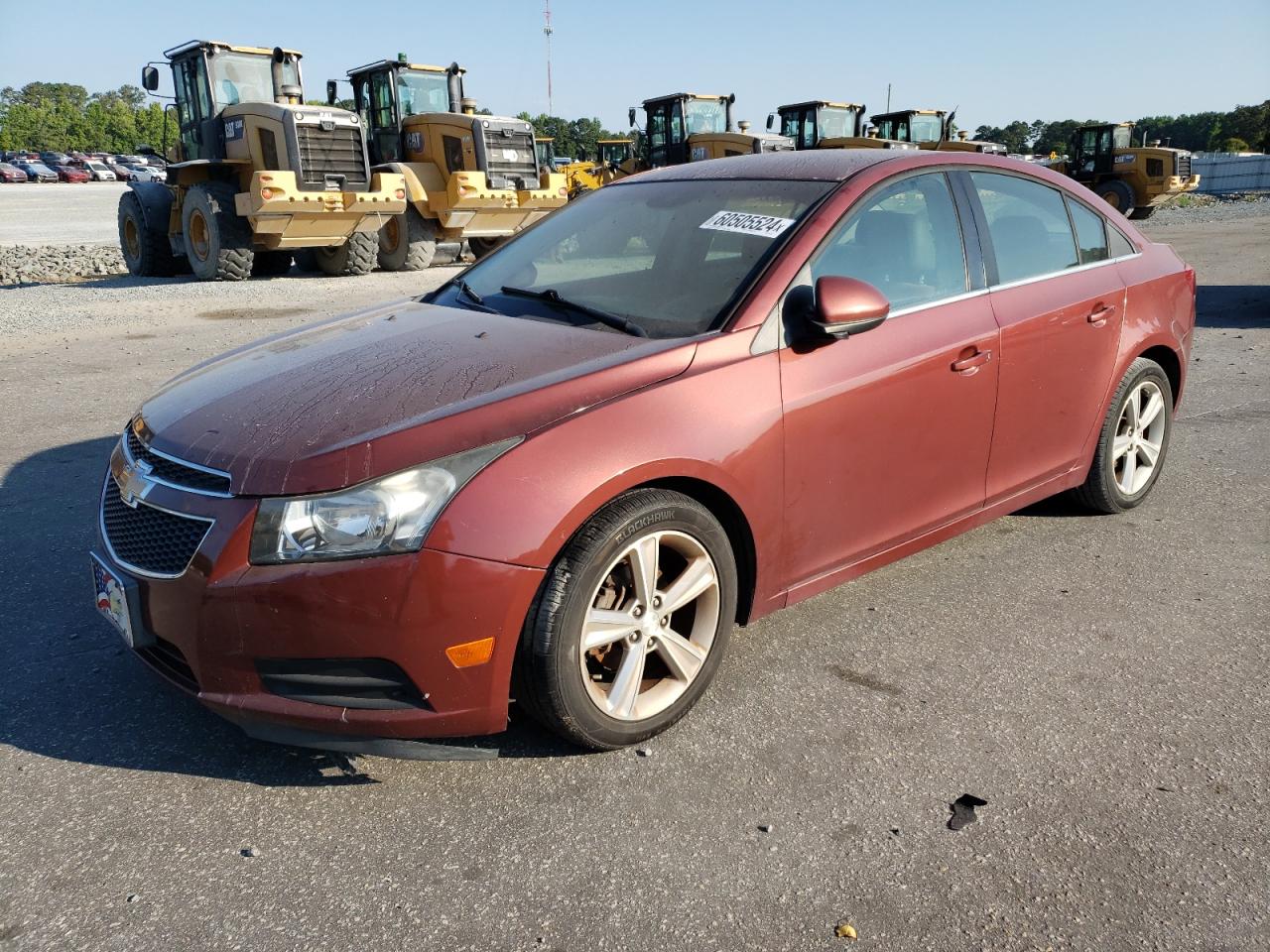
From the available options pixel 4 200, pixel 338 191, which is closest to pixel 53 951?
pixel 338 191

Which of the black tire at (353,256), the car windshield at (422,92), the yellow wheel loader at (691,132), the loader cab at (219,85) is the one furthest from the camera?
the yellow wheel loader at (691,132)

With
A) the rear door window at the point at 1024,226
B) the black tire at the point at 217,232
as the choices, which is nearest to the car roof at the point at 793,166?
the rear door window at the point at 1024,226

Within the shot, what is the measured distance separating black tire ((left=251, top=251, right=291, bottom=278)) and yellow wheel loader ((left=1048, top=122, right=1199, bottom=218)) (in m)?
22.5

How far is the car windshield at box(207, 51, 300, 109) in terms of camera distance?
15362mm

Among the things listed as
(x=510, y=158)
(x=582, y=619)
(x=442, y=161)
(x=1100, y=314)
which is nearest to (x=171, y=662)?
(x=582, y=619)

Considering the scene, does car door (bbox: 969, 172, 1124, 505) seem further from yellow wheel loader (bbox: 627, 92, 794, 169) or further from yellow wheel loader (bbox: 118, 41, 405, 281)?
yellow wheel loader (bbox: 627, 92, 794, 169)

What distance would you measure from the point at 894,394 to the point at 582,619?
53.1 inches

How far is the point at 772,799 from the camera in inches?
104

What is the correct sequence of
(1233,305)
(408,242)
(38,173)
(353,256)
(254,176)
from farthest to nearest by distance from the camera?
(38,173)
(408,242)
(353,256)
(254,176)
(1233,305)

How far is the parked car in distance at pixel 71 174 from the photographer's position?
69375 millimetres

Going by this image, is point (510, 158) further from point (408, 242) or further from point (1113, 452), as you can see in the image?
point (1113, 452)

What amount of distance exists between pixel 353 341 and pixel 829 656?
189 centimetres

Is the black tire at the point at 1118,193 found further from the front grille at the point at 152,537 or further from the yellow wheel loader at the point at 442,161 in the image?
the front grille at the point at 152,537

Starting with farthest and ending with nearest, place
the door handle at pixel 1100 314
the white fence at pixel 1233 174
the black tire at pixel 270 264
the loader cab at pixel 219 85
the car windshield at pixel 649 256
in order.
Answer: the white fence at pixel 1233 174
the black tire at pixel 270 264
the loader cab at pixel 219 85
the door handle at pixel 1100 314
the car windshield at pixel 649 256
